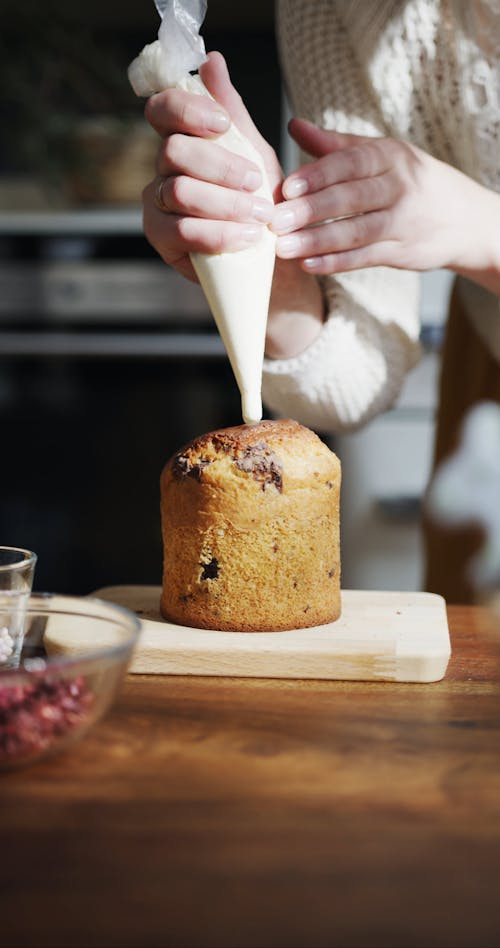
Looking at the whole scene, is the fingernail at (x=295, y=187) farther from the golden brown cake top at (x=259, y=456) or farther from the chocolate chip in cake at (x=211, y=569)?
the chocolate chip in cake at (x=211, y=569)

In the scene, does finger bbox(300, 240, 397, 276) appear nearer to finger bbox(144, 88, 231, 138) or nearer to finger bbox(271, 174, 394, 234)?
finger bbox(271, 174, 394, 234)

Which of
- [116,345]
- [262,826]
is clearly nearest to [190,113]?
[262,826]

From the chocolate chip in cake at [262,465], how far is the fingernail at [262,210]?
18 centimetres

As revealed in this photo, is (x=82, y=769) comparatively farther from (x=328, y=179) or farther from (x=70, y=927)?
(x=328, y=179)

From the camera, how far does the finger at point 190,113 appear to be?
745 mm

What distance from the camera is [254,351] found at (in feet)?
2.61

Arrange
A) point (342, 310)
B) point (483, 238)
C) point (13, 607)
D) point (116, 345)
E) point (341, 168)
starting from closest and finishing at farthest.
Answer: point (13, 607), point (341, 168), point (483, 238), point (342, 310), point (116, 345)

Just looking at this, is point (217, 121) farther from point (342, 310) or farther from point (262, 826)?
point (262, 826)

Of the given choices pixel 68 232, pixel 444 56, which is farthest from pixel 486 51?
pixel 68 232

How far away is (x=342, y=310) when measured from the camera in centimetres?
109

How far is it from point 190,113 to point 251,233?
97mm

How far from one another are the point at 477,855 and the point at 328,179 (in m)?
0.58

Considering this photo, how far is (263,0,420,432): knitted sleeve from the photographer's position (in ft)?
3.56

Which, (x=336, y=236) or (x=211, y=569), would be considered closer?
(x=211, y=569)
